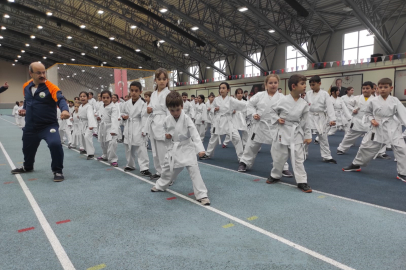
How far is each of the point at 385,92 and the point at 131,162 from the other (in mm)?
4642

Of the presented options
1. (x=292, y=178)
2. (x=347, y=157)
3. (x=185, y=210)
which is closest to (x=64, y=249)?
(x=185, y=210)

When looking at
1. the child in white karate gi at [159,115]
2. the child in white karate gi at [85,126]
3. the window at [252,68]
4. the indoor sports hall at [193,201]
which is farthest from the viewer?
the window at [252,68]

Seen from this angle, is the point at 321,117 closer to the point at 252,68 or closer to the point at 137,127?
the point at 137,127

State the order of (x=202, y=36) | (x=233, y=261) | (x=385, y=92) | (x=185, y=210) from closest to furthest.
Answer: (x=233, y=261), (x=185, y=210), (x=385, y=92), (x=202, y=36)

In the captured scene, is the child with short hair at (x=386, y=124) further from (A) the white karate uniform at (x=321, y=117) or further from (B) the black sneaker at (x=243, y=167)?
(B) the black sneaker at (x=243, y=167)

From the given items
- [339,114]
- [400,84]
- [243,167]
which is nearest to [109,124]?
[243,167]

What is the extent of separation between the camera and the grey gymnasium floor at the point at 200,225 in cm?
236

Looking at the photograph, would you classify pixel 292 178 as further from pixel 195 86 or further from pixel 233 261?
pixel 195 86

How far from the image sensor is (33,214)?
3.37m

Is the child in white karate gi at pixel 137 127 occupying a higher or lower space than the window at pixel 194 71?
lower

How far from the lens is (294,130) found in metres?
4.25

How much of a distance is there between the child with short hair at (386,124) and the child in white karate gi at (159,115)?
3476 millimetres

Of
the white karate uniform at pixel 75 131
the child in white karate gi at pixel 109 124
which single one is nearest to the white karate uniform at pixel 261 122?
the child in white karate gi at pixel 109 124

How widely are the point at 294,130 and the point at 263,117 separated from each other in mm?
1156
